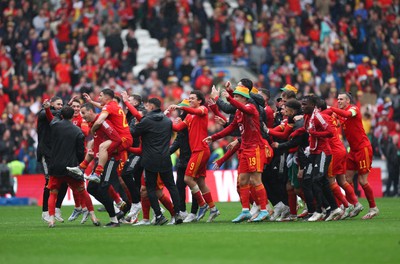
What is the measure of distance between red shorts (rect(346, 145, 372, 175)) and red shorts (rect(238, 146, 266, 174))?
236cm

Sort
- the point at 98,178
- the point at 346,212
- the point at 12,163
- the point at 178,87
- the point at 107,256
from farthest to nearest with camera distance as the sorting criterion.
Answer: the point at 178,87
the point at 12,163
the point at 346,212
the point at 98,178
the point at 107,256

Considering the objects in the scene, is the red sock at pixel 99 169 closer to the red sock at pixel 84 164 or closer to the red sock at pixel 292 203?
the red sock at pixel 84 164

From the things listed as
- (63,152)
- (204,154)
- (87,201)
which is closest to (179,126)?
(204,154)

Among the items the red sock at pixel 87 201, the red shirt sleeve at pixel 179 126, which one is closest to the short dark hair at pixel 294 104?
the red shirt sleeve at pixel 179 126

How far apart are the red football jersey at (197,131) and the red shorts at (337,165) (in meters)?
2.33

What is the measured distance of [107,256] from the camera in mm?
14422

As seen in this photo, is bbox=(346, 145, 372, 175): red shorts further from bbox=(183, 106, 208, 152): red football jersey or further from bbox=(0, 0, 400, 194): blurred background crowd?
bbox=(0, 0, 400, 194): blurred background crowd

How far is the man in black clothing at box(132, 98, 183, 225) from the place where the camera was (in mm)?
19828

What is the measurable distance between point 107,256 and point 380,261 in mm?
3491

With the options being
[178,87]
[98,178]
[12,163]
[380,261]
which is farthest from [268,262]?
[178,87]

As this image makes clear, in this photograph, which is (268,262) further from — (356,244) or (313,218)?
(313,218)

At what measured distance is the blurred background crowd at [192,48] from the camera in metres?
35.7

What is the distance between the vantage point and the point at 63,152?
1952 cm

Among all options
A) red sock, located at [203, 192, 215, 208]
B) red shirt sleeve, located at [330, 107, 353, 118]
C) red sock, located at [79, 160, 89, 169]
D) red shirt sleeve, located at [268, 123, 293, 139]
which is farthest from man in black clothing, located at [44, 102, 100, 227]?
red shirt sleeve, located at [330, 107, 353, 118]
